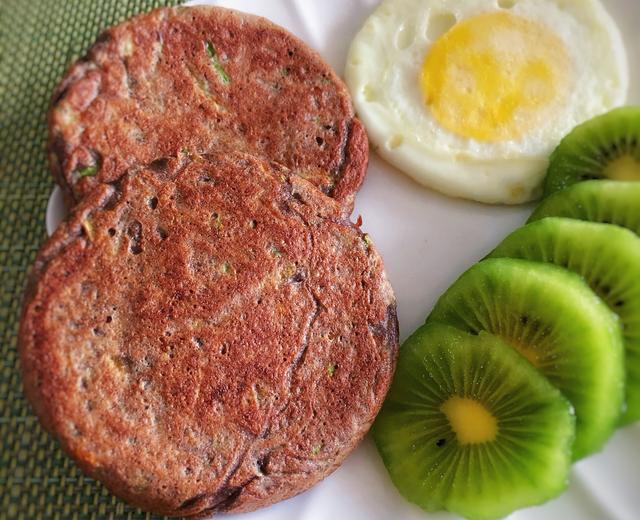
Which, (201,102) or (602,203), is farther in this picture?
(201,102)

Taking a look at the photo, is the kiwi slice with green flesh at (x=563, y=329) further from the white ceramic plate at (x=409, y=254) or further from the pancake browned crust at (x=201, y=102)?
the pancake browned crust at (x=201, y=102)

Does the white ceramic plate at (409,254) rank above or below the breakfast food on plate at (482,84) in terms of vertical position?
below

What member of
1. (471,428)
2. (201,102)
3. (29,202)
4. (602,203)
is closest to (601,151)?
(602,203)

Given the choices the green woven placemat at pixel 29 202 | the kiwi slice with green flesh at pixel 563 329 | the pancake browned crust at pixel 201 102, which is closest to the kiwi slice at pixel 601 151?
the kiwi slice with green flesh at pixel 563 329

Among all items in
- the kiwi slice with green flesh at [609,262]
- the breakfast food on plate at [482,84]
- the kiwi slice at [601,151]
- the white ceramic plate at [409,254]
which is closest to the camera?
the kiwi slice with green flesh at [609,262]

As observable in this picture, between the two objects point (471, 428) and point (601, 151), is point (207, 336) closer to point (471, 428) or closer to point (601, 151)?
point (471, 428)

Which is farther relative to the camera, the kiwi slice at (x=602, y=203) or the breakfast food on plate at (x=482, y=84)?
the breakfast food on plate at (x=482, y=84)
